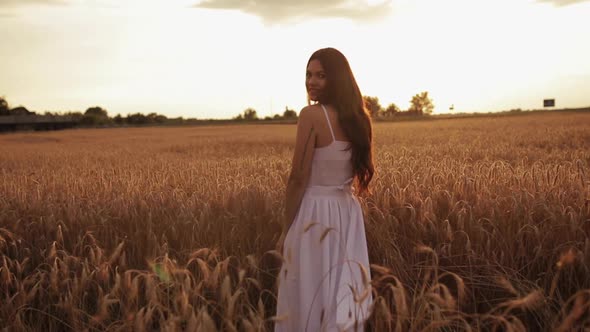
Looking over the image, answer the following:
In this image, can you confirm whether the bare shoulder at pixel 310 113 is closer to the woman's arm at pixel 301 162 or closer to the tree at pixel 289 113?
the woman's arm at pixel 301 162

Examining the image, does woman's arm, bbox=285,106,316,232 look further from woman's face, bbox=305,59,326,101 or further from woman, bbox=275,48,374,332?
woman's face, bbox=305,59,326,101

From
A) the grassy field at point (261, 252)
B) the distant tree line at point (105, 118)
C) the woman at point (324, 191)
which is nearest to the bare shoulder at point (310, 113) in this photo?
the woman at point (324, 191)

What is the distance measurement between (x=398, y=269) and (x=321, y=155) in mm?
913

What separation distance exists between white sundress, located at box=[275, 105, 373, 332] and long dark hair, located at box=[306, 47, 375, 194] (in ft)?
0.23

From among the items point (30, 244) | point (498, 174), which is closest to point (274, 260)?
point (30, 244)

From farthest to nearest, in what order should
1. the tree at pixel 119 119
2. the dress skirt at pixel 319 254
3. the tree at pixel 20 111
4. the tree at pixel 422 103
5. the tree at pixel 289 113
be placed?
1. the tree at pixel 422 103
2. the tree at pixel 289 113
3. the tree at pixel 119 119
4. the tree at pixel 20 111
5. the dress skirt at pixel 319 254

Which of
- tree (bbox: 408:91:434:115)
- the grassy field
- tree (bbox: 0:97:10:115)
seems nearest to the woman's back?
the grassy field

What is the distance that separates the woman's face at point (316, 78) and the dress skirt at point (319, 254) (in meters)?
0.55

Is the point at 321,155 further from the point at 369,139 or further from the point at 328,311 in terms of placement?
the point at 328,311

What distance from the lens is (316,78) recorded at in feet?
8.57

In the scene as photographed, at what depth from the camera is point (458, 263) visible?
300cm

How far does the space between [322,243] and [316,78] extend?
921 millimetres

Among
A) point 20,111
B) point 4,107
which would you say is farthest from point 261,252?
point 4,107

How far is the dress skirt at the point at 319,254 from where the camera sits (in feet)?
8.32
